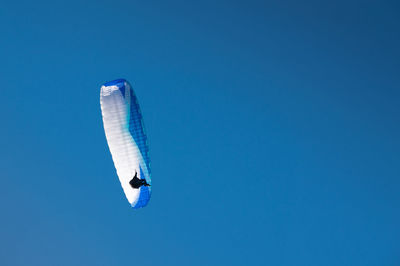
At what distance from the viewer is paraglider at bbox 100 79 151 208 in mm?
4520

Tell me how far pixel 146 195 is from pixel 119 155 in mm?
423

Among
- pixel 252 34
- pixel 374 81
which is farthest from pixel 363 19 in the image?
pixel 252 34

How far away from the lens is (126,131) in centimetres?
455

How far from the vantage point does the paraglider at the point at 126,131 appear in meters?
4.52

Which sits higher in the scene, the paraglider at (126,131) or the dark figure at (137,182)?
the paraglider at (126,131)

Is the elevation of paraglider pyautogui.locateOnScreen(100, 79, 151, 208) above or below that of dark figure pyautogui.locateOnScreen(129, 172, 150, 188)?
above

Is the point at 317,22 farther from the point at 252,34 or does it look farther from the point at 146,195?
the point at 146,195

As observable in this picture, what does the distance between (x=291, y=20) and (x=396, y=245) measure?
9.09 feet

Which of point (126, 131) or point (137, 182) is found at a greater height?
point (126, 131)

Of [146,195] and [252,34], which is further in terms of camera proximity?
[252,34]

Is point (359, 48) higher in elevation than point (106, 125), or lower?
higher

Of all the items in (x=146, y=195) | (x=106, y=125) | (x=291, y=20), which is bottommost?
(x=146, y=195)

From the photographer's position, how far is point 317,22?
6.01m

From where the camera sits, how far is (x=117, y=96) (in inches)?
177
